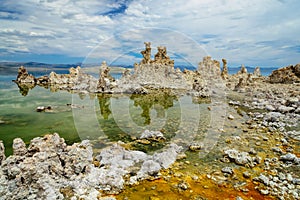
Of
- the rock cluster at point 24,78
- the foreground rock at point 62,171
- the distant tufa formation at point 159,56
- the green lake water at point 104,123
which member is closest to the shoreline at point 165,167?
the foreground rock at point 62,171

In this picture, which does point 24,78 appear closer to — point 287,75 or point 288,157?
point 288,157

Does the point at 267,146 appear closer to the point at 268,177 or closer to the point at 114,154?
the point at 268,177

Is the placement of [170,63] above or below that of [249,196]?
above

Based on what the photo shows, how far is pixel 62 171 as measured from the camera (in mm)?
8766

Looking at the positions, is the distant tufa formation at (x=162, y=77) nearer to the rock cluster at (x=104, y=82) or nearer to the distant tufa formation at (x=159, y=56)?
the distant tufa formation at (x=159, y=56)

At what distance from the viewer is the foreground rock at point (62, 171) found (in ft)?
25.2

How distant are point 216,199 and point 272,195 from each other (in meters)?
2.12

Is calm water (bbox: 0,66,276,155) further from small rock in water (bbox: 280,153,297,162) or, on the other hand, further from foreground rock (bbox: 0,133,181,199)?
small rock in water (bbox: 280,153,297,162)

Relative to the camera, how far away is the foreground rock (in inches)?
302

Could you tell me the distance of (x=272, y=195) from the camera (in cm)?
812

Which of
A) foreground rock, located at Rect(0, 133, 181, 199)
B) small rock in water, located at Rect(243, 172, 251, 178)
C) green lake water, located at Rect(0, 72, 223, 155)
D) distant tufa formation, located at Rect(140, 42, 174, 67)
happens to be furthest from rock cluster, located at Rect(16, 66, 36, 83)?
small rock in water, located at Rect(243, 172, 251, 178)

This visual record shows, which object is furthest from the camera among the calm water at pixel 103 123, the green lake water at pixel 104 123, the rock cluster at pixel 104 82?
the rock cluster at pixel 104 82

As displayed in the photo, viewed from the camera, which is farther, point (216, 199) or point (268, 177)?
point (268, 177)

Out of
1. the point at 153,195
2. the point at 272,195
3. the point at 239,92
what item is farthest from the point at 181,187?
the point at 239,92
